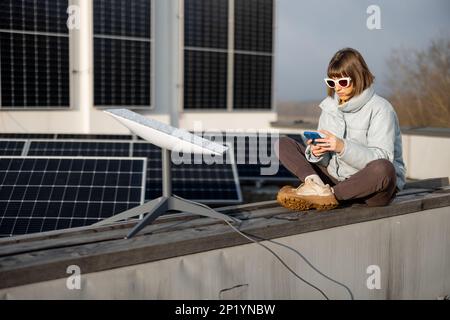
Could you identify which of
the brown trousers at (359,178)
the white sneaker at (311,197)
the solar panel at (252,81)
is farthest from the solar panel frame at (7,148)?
the solar panel at (252,81)

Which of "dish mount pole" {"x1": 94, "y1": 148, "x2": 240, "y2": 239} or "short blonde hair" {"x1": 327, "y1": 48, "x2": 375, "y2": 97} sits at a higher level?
"short blonde hair" {"x1": 327, "y1": 48, "x2": 375, "y2": 97}

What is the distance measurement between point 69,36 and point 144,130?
8.31 meters

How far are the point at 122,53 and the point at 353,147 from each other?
28.2 feet

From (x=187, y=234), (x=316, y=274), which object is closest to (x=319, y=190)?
(x=316, y=274)

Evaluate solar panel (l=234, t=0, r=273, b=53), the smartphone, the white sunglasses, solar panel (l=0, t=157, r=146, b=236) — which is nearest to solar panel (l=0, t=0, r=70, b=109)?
solar panel (l=234, t=0, r=273, b=53)

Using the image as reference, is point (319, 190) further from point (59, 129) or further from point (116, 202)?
point (59, 129)

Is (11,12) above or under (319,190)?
above

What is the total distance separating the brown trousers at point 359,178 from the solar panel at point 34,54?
289 inches

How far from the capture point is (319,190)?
3.49 meters

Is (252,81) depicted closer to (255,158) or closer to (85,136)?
(255,158)

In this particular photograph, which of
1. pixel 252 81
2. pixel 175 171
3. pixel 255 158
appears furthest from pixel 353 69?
pixel 252 81

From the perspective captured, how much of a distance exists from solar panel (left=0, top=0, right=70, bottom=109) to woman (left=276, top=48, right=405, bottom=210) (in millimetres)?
7506

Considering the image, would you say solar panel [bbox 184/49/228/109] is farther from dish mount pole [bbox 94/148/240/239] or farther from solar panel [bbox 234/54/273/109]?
dish mount pole [bbox 94/148/240/239]

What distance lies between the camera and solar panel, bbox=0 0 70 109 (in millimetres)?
9805
